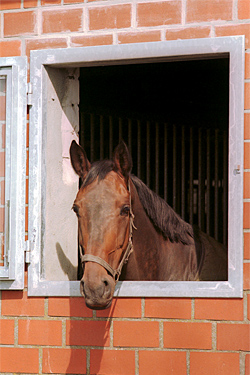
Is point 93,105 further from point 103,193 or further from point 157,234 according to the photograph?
point 103,193

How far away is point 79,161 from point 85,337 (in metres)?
1.02

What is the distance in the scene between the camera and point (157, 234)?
13.0ft

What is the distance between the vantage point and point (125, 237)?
135 inches

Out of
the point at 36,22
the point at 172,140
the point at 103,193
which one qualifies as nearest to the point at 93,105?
the point at 172,140

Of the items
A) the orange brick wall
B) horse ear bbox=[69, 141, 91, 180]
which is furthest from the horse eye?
the orange brick wall

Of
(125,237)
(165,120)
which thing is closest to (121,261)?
(125,237)

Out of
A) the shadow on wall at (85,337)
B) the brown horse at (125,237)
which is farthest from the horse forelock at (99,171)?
the shadow on wall at (85,337)

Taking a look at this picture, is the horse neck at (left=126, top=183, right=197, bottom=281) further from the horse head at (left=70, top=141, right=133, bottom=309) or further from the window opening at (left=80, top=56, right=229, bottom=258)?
the window opening at (left=80, top=56, right=229, bottom=258)

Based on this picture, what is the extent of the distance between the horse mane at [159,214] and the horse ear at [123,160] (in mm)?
35

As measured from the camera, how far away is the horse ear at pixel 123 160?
3498 millimetres

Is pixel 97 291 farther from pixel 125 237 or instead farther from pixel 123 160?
pixel 123 160

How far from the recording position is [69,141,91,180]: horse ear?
3600 mm

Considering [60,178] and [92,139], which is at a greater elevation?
[92,139]

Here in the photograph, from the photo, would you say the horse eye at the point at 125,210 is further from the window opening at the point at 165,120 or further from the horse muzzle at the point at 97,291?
the window opening at the point at 165,120
